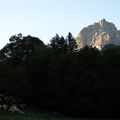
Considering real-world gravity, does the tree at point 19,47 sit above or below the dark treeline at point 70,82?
above

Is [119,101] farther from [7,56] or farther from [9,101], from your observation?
[7,56]

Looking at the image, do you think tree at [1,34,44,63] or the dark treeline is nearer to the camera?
the dark treeline

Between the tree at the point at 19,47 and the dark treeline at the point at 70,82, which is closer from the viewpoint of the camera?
the dark treeline at the point at 70,82

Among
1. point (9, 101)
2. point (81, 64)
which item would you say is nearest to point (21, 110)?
point (9, 101)

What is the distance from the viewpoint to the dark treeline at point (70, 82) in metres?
62.4

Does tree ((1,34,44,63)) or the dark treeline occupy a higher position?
tree ((1,34,44,63))

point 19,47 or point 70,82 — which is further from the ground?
point 19,47

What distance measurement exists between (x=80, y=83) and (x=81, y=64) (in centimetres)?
466

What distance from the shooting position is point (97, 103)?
205ft

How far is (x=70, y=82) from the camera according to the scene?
63281 mm

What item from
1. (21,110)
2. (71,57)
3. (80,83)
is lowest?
(21,110)

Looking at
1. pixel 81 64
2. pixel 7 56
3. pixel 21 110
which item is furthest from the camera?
pixel 7 56

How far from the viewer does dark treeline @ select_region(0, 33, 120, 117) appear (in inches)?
2457

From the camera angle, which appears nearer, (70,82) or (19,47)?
(70,82)
